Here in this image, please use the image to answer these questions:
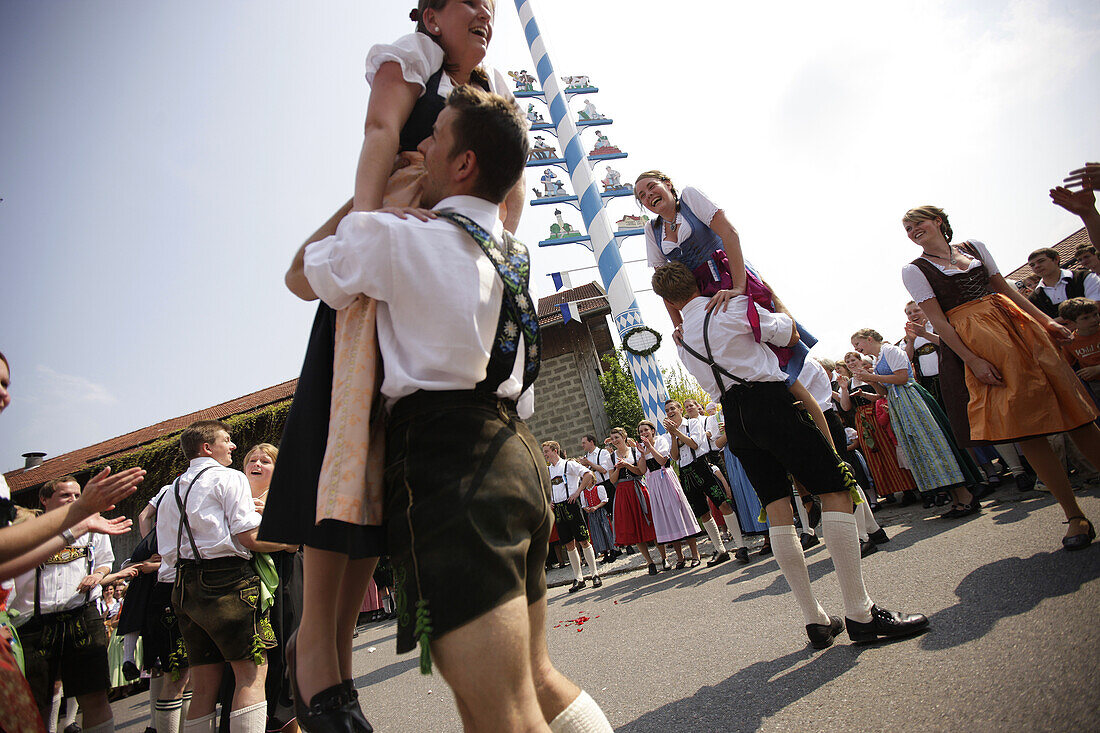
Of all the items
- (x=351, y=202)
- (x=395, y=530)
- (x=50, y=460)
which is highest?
(x=50, y=460)

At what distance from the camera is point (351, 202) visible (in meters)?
1.57

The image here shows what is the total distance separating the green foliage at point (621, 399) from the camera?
1998 centimetres

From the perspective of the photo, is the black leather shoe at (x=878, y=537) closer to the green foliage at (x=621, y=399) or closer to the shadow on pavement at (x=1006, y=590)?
the shadow on pavement at (x=1006, y=590)

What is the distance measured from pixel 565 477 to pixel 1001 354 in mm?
7336

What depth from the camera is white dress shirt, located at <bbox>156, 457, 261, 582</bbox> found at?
343 cm

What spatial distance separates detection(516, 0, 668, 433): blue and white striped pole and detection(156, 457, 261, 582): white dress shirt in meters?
10.4

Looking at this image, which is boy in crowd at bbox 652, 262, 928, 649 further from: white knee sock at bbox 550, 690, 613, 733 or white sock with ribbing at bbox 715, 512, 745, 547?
white sock with ribbing at bbox 715, 512, 745, 547

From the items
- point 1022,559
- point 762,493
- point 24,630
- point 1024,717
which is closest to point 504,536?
point 1024,717

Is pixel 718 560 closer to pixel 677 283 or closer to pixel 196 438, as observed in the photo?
pixel 677 283

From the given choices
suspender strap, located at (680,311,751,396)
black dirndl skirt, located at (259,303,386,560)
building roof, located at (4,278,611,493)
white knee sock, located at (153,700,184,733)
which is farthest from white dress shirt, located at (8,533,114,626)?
building roof, located at (4,278,611,493)

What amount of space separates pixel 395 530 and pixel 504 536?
22 centimetres

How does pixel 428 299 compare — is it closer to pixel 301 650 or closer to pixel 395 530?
pixel 395 530

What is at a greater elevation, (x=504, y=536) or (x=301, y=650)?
(x=504, y=536)

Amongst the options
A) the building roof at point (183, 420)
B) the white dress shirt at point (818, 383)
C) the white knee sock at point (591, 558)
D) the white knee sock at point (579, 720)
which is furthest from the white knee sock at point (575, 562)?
the building roof at point (183, 420)
